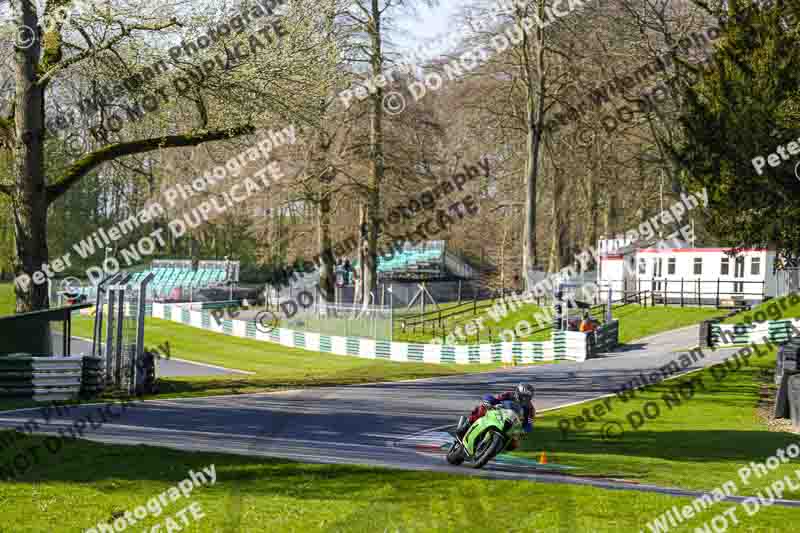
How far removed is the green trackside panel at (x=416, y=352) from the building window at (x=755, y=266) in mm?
17452

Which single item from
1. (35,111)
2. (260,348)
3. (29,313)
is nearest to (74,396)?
(29,313)

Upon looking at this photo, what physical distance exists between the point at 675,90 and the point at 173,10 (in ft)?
86.6

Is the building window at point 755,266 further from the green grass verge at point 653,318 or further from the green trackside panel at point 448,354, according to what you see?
the green trackside panel at point 448,354

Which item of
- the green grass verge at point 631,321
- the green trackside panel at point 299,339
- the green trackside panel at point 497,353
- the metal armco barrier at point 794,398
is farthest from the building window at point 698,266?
the metal armco barrier at point 794,398

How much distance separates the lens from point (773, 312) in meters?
36.3

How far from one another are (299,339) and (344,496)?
3447cm

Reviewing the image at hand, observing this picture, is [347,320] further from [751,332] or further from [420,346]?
[751,332]

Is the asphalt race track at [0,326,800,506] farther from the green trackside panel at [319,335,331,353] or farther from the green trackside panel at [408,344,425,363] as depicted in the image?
the green trackside panel at [319,335,331,353]

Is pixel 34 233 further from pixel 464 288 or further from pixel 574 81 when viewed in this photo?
pixel 464 288

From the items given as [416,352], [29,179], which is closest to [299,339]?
[416,352]

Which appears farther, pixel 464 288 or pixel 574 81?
pixel 464 288

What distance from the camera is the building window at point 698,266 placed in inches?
1853

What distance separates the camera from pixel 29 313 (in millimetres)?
19734

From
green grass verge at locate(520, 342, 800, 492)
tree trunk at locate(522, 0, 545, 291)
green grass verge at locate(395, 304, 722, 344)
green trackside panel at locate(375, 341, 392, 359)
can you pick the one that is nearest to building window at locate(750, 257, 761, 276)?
green grass verge at locate(395, 304, 722, 344)
